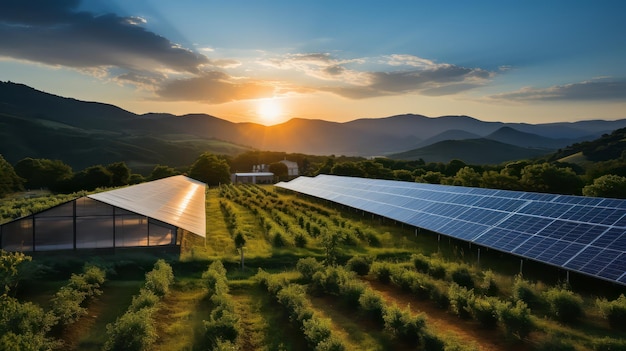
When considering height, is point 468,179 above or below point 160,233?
above

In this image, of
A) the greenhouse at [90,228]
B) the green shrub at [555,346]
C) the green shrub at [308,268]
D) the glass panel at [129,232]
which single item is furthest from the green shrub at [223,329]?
the glass panel at [129,232]

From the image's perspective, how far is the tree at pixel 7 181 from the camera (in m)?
77.4

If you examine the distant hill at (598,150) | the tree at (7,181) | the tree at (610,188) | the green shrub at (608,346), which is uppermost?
the distant hill at (598,150)

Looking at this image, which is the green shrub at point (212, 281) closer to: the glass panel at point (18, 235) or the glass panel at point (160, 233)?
the glass panel at point (160, 233)

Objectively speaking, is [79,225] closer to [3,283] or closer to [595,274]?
[3,283]

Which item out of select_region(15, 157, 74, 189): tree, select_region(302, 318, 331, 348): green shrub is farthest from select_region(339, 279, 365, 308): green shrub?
select_region(15, 157, 74, 189): tree

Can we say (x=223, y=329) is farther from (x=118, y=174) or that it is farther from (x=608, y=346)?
(x=118, y=174)

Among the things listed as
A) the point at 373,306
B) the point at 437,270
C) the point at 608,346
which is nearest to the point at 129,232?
the point at 373,306

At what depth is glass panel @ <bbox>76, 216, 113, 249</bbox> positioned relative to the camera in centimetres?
2469

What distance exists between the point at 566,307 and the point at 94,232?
24.1m

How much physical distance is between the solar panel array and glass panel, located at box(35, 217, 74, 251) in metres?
22.7

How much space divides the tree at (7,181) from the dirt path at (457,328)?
83.3 metres

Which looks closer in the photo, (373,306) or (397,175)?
(373,306)

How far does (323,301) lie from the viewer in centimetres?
1894
